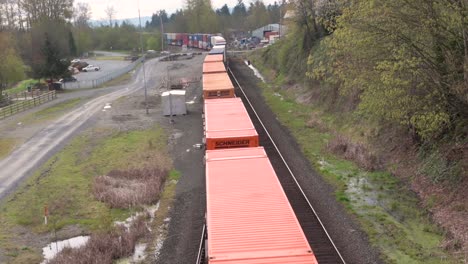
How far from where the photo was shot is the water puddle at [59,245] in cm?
1600

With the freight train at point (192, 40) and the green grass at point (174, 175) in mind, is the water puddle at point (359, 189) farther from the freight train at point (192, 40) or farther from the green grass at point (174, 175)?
the freight train at point (192, 40)

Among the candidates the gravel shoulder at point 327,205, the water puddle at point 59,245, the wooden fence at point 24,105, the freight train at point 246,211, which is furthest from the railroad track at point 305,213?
the wooden fence at point 24,105

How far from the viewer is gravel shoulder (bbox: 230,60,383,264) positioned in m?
14.9

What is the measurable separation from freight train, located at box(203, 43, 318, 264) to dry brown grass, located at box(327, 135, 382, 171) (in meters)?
6.51

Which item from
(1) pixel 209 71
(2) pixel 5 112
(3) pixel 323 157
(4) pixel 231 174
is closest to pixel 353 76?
(3) pixel 323 157

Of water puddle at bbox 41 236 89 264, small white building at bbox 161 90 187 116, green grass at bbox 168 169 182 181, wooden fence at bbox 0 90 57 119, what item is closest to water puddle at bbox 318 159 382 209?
green grass at bbox 168 169 182 181

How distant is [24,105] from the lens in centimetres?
4747

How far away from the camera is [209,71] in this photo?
47906 millimetres

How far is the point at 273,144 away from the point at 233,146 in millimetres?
6995

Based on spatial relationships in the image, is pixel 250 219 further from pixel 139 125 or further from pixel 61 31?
pixel 61 31

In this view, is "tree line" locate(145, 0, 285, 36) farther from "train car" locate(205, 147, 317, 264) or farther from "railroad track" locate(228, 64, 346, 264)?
"train car" locate(205, 147, 317, 264)

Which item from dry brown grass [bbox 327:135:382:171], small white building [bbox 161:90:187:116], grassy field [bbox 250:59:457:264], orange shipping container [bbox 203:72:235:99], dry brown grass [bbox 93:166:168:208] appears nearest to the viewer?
grassy field [bbox 250:59:457:264]

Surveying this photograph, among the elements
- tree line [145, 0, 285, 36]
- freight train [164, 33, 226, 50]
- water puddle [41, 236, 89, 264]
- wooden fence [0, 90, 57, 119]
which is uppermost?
tree line [145, 0, 285, 36]

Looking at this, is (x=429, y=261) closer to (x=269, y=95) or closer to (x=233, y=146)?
(x=233, y=146)
